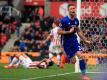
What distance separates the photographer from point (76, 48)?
618 inches

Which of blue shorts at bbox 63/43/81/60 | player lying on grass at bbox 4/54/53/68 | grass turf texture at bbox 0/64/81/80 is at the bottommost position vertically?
grass turf texture at bbox 0/64/81/80

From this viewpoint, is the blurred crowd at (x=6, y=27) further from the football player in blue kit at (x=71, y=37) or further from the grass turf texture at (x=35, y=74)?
the football player in blue kit at (x=71, y=37)

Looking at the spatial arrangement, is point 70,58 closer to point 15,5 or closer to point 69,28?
point 69,28

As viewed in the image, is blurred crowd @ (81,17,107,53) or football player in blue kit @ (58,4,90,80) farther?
blurred crowd @ (81,17,107,53)

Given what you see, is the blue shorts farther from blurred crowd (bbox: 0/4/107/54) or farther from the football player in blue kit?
blurred crowd (bbox: 0/4/107/54)

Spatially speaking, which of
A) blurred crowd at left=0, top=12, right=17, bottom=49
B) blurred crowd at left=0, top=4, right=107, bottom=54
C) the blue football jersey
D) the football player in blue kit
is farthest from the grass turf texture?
blurred crowd at left=0, top=12, right=17, bottom=49

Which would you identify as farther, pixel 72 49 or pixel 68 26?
pixel 72 49

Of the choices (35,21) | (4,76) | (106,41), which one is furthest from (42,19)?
(4,76)

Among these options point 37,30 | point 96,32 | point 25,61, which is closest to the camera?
point 96,32

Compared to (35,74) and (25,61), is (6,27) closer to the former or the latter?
(25,61)

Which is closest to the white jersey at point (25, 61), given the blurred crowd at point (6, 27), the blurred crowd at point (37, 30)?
the blurred crowd at point (37, 30)

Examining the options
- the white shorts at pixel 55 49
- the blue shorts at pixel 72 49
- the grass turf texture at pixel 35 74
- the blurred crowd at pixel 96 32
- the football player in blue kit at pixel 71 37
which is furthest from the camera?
the white shorts at pixel 55 49

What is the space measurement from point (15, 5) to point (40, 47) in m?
11.6

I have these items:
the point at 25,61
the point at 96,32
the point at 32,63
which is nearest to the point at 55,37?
the point at 32,63
